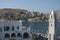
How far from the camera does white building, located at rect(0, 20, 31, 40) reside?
35172mm

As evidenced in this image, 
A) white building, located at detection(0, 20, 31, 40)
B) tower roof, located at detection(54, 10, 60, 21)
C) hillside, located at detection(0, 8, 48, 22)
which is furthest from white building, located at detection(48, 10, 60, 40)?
hillside, located at detection(0, 8, 48, 22)

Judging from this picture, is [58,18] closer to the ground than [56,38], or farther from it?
farther from it

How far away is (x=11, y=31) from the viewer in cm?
3616

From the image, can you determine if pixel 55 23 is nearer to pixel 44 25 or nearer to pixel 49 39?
pixel 49 39

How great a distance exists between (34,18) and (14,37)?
7173cm

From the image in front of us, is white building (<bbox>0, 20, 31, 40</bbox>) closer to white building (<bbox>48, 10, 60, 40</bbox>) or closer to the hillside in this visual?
white building (<bbox>48, 10, 60, 40</bbox>)

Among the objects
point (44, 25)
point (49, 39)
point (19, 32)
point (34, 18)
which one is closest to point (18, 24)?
point (19, 32)

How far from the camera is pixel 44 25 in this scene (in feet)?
285

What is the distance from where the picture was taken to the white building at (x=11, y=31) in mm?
35172

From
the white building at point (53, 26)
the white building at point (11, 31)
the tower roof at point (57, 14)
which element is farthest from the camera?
the tower roof at point (57, 14)

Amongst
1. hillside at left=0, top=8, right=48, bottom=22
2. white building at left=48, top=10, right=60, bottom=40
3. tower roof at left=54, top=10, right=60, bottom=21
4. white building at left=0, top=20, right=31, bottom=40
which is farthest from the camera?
hillside at left=0, top=8, right=48, bottom=22

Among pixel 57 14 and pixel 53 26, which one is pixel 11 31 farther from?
pixel 57 14

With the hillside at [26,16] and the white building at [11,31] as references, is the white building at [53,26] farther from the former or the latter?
the hillside at [26,16]

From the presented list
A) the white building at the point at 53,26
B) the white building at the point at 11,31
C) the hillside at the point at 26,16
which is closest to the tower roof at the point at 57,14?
the white building at the point at 53,26
